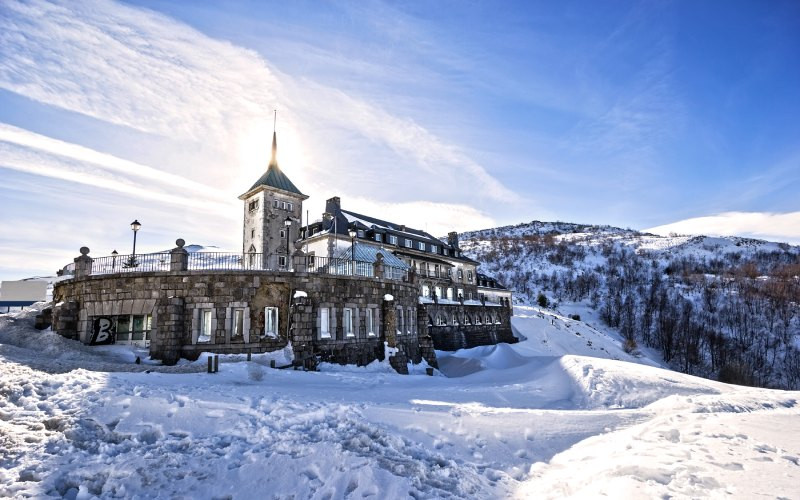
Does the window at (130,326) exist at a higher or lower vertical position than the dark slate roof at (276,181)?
lower

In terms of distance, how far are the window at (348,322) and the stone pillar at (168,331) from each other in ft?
22.4

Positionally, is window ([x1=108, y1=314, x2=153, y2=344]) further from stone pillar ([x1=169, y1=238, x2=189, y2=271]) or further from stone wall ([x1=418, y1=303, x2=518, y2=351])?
stone wall ([x1=418, y1=303, x2=518, y2=351])

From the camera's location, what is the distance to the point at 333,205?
45.4m

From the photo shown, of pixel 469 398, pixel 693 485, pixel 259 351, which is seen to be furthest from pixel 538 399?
pixel 259 351

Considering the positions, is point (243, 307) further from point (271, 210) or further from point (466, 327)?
point (466, 327)

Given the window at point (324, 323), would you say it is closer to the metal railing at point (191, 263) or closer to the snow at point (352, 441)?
the metal railing at point (191, 263)

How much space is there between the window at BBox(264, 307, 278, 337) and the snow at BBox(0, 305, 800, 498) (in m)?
3.81

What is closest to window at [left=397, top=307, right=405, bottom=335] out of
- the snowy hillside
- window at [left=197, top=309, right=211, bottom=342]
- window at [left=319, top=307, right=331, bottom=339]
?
window at [left=319, top=307, right=331, bottom=339]

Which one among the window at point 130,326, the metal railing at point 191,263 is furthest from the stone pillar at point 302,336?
the window at point 130,326

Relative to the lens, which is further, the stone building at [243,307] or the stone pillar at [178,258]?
the stone pillar at [178,258]

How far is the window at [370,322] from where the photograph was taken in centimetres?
2062

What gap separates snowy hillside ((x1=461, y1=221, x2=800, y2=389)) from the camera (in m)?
62.9

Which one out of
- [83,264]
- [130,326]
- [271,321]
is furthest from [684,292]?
[83,264]

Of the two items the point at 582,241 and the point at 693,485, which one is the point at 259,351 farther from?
the point at 582,241
